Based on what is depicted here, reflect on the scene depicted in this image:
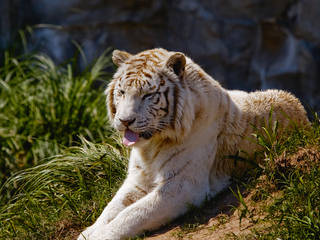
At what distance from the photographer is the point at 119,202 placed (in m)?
4.54

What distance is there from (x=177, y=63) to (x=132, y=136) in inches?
28.4

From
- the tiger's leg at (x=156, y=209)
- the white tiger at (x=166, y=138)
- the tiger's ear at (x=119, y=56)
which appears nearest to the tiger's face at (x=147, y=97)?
the white tiger at (x=166, y=138)

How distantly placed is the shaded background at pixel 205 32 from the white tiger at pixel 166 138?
495cm

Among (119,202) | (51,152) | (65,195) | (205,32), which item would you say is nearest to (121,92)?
(119,202)

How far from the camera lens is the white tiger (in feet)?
14.0

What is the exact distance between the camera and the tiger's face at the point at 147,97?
14.1 feet

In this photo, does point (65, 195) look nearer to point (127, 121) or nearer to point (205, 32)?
point (127, 121)

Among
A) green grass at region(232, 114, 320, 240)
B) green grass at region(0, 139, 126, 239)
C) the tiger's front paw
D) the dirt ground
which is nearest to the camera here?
green grass at region(232, 114, 320, 240)

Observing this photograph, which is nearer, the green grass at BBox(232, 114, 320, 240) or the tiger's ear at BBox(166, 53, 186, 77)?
the green grass at BBox(232, 114, 320, 240)

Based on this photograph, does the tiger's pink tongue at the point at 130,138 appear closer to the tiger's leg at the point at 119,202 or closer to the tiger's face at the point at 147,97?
the tiger's face at the point at 147,97

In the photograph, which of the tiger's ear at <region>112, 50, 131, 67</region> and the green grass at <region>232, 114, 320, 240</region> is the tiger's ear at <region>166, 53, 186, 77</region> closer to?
the tiger's ear at <region>112, 50, 131, 67</region>

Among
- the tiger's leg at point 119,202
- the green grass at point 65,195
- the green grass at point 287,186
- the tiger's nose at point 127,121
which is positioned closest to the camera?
the green grass at point 287,186

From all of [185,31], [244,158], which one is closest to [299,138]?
[244,158]

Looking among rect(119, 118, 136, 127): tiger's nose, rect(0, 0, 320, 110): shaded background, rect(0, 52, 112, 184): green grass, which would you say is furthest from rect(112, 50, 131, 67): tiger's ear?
rect(0, 0, 320, 110): shaded background
